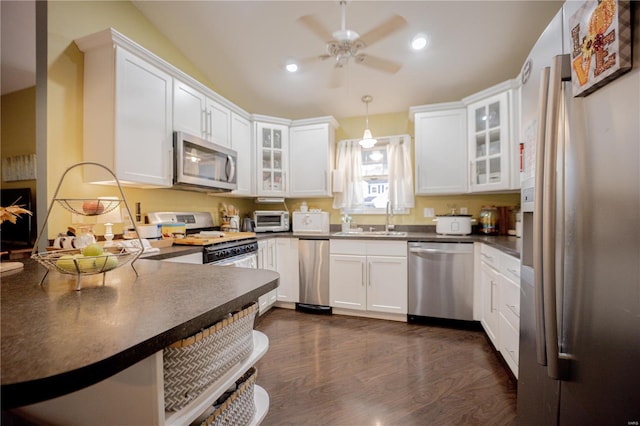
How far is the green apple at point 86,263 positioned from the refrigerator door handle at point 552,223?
136 cm

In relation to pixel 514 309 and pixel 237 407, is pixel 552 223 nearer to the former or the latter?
pixel 237 407

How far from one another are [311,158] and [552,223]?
2913 mm

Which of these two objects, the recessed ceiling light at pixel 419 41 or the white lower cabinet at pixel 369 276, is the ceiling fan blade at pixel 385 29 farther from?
the white lower cabinet at pixel 369 276

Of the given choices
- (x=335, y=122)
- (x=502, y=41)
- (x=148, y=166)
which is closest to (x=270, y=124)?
(x=335, y=122)

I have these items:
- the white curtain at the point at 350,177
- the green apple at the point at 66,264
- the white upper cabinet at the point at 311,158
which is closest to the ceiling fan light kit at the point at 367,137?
the white curtain at the point at 350,177

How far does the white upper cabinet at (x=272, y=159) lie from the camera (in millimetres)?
3418

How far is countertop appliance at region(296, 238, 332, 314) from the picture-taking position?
3.01 m

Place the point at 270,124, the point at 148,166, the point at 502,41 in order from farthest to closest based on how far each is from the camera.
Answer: the point at 270,124, the point at 502,41, the point at 148,166

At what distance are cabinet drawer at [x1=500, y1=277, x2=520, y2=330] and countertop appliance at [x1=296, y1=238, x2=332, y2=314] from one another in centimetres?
165

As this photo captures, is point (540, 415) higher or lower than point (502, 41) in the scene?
lower

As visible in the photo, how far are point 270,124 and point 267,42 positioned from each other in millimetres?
964

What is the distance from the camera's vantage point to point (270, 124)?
3459 millimetres

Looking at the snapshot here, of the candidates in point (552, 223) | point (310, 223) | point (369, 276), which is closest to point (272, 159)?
point (310, 223)

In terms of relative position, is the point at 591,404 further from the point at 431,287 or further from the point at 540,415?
the point at 431,287
